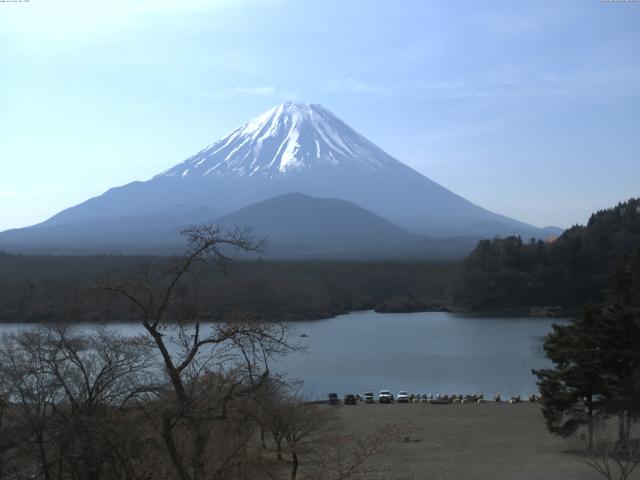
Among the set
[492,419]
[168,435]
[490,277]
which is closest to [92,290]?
[168,435]

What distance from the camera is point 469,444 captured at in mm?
11961

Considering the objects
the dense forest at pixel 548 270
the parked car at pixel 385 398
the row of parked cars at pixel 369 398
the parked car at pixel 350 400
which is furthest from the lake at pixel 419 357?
the dense forest at pixel 548 270

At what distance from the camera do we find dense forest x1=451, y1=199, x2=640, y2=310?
40.0 m

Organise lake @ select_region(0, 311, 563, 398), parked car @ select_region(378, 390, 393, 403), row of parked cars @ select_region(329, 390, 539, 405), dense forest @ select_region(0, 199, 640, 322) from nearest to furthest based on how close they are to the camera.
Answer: row of parked cars @ select_region(329, 390, 539, 405)
parked car @ select_region(378, 390, 393, 403)
lake @ select_region(0, 311, 563, 398)
dense forest @ select_region(0, 199, 640, 322)

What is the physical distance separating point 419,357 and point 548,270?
62.9 feet

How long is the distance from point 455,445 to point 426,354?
11.9 metres

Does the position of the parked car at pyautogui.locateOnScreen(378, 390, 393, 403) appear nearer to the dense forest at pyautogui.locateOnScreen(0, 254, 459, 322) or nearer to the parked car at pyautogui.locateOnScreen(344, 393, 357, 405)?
the parked car at pyautogui.locateOnScreen(344, 393, 357, 405)

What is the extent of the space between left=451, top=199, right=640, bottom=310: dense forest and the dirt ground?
25.4 meters

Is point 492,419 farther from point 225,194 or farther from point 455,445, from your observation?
point 225,194

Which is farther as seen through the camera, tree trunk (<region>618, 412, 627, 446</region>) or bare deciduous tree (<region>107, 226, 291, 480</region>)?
tree trunk (<region>618, 412, 627, 446</region>)

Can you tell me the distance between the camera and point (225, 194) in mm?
107938

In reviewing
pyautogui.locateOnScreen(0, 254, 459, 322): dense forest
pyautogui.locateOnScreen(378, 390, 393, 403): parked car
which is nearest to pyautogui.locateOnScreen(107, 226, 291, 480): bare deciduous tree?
pyautogui.locateOnScreen(378, 390, 393, 403): parked car

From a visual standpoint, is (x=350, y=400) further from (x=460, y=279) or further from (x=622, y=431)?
(x=460, y=279)

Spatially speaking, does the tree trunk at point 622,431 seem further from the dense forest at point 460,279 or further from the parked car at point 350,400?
the dense forest at point 460,279
